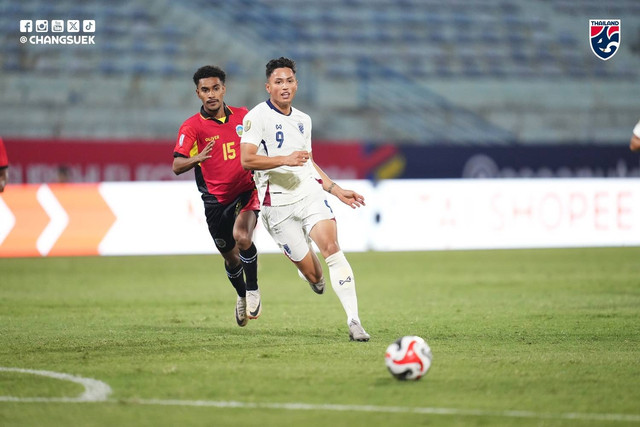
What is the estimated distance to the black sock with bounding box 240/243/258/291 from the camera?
8.64m

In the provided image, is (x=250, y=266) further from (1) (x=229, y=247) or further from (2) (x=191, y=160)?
(2) (x=191, y=160)

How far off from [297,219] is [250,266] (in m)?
1.11

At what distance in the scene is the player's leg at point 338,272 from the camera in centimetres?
751

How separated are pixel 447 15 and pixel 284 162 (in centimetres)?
1996

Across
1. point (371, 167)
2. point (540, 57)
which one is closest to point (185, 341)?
point (371, 167)

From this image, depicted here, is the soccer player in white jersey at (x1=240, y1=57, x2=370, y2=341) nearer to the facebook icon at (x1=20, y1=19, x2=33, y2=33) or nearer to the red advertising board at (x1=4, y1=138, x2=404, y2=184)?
the red advertising board at (x1=4, y1=138, x2=404, y2=184)

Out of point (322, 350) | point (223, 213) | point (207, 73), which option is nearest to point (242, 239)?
point (223, 213)

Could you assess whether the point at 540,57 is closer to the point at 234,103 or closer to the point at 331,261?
the point at 234,103

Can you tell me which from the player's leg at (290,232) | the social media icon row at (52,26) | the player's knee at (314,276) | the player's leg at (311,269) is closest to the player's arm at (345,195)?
the player's leg at (290,232)

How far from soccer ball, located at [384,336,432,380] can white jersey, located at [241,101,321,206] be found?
229 cm

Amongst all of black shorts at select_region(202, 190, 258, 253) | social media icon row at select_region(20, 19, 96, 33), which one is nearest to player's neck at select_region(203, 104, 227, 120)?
black shorts at select_region(202, 190, 258, 253)

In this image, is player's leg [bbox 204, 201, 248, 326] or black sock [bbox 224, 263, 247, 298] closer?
player's leg [bbox 204, 201, 248, 326]

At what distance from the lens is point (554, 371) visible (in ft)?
19.8

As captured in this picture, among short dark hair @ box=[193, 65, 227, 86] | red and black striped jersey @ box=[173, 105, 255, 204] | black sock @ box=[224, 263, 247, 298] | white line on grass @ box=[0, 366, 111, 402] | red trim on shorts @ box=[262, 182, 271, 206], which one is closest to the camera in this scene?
white line on grass @ box=[0, 366, 111, 402]
